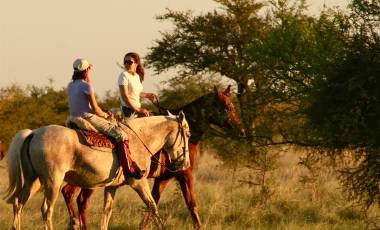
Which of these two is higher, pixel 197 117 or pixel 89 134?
pixel 197 117

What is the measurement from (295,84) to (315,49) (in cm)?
91

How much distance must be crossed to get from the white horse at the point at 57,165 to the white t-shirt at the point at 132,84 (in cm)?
80

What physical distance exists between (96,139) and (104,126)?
0.28 meters

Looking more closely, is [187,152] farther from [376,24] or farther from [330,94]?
[376,24]

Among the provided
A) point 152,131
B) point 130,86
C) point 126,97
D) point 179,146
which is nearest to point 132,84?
point 130,86

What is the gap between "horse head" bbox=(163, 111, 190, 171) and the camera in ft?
42.0

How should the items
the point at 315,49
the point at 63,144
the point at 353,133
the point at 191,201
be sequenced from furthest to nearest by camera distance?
the point at 315,49 < the point at 191,201 < the point at 353,133 < the point at 63,144

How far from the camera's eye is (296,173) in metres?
24.9

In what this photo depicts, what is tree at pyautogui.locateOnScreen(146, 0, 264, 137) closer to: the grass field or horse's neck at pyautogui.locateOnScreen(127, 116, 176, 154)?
the grass field

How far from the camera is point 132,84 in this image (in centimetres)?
1267

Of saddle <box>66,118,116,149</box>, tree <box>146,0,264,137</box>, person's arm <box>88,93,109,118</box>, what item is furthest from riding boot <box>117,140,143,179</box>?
tree <box>146,0,264,137</box>

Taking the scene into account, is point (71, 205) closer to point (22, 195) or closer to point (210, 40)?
point (22, 195)

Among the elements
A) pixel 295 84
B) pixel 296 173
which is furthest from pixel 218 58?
pixel 295 84

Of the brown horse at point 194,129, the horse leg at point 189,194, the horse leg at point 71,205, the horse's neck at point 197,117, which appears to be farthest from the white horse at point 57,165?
the horse's neck at point 197,117
